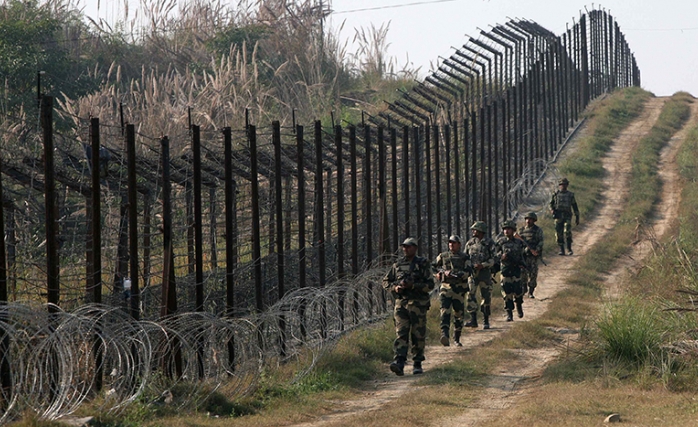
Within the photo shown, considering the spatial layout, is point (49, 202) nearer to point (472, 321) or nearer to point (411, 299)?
point (411, 299)

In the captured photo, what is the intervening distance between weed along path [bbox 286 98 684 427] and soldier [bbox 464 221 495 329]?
29 centimetres

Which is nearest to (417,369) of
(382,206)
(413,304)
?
(413,304)

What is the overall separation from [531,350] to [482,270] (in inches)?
79.4

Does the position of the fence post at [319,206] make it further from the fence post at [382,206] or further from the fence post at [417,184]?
the fence post at [417,184]

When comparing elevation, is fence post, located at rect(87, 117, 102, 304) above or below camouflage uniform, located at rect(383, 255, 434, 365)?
above

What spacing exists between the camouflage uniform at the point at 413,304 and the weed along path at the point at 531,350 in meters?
0.35

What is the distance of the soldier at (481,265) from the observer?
15195 millimetres

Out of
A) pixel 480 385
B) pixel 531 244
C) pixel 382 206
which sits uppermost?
pixel 382 206

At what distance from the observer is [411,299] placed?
1225cm

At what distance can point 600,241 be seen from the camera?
2364 centimetres

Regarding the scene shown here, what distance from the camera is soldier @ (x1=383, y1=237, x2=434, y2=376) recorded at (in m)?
12.2

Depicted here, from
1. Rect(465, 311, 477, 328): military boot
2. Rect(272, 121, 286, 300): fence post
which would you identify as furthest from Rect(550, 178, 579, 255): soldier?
Rect(272, 121, 286, 300): fence post

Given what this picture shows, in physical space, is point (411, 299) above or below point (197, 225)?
below

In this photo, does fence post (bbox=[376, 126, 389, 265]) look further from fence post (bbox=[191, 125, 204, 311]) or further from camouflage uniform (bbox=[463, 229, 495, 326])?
fence post (bbox=[191, 125, 204, 311])
